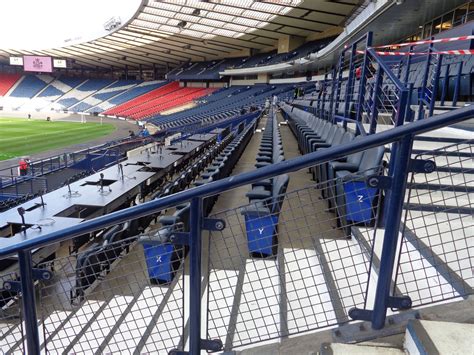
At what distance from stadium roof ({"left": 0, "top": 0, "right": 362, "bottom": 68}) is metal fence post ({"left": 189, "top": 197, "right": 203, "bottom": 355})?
80.4ft

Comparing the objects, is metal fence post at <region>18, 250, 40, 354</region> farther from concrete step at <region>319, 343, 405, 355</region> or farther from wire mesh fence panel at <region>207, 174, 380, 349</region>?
concrete step at <region>319, 343, 405, 355</region>

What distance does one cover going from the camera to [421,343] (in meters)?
1.47

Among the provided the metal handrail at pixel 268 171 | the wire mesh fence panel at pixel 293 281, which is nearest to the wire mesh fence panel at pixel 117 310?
the metal handrail at pixel 268 171

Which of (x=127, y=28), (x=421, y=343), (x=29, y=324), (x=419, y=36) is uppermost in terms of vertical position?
(x=127, y=28)

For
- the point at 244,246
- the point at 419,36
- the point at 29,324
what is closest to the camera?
the point at 29,324

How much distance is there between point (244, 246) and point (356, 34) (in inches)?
702

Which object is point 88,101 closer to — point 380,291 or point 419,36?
point 419,36

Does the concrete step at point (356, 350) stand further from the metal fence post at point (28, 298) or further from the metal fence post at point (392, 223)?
the metal fence post at point (28, 298)

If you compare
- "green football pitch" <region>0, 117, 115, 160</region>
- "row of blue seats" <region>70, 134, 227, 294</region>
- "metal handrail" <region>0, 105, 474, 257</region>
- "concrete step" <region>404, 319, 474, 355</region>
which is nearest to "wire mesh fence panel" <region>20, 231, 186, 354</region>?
"row of blue seats" <region>70, 134, 227, 294</region>

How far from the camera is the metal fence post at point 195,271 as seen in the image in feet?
5.39

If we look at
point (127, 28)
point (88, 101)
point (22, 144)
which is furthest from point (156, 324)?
point (88, 101)

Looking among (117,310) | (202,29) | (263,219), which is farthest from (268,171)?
(202,29)

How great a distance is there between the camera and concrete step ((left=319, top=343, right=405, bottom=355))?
1592 mm

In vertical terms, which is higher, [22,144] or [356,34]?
[356,34]
